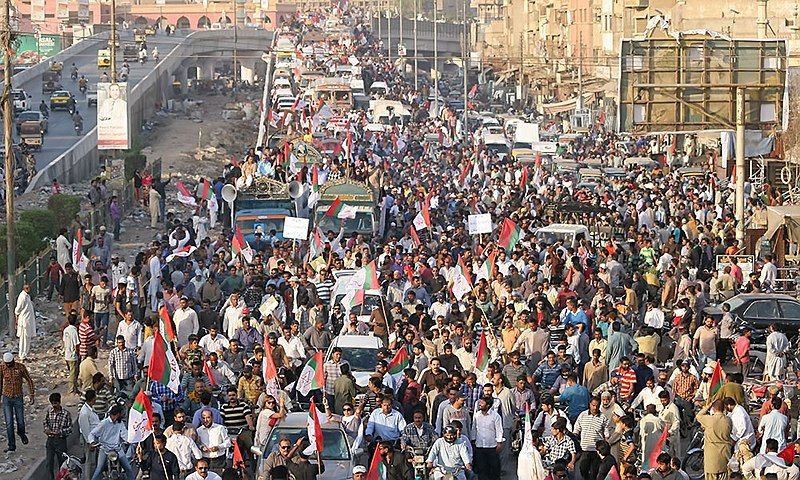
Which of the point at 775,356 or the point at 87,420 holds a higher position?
the point at 87,420

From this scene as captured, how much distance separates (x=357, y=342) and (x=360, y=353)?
305mm

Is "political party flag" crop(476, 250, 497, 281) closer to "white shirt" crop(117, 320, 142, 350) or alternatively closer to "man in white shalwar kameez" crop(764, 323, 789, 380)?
"man in white shalwar kameez" crop(764, 323, 789, 380)

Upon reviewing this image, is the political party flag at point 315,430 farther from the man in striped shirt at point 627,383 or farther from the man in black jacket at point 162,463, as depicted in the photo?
the man in striped shirt at point 627,383

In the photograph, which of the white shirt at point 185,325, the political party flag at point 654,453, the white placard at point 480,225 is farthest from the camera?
the white placard at point 480,225

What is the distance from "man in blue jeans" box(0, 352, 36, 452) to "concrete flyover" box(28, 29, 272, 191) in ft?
101

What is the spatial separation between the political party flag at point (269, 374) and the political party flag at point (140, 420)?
1.46 meters

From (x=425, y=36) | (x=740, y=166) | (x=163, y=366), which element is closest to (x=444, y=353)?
(x=163, y=366)

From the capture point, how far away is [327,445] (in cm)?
1656

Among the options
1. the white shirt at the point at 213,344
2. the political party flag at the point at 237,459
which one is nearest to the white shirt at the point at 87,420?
the political party flag at the point at 237,459

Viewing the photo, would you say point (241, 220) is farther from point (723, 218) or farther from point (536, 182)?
point (536, 182)

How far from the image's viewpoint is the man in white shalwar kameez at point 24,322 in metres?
24.0

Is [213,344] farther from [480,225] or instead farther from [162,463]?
[480,225]

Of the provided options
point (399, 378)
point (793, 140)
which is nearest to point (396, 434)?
point (399, 378)

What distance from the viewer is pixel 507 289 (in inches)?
965
